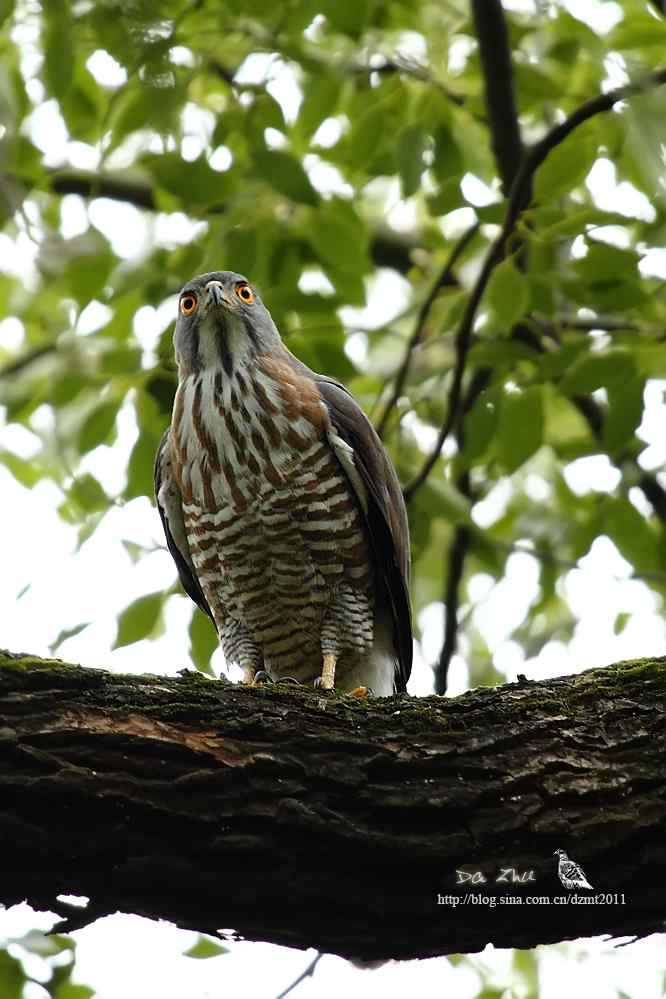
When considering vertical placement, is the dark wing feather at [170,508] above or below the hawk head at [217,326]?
below

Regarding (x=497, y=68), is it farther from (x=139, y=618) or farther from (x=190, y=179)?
(x=139, y=618)

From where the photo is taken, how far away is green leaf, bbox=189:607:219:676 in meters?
5.67

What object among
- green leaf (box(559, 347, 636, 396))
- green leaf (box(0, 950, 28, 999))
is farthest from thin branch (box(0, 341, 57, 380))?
green leaf (box(0, 950, 28, 999))

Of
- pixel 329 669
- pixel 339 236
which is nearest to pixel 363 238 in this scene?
pixel 339 236

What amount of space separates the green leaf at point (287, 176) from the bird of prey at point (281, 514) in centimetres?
79

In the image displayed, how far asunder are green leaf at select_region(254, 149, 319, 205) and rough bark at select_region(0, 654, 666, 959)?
2461 millimetres

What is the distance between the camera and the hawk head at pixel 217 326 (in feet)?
19.1

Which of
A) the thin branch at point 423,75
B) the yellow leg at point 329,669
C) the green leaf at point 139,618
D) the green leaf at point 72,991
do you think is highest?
the thin branch at point 423,75

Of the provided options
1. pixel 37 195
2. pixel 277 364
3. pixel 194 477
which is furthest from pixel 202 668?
pixel 37 195

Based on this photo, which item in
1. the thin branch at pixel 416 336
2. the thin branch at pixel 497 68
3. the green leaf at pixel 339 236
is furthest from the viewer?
the thin branch at pixel 416 336

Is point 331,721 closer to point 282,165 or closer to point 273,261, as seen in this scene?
point 282,165

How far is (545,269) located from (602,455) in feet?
3.48

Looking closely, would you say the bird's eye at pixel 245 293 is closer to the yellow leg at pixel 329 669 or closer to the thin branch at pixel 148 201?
the yellow leg at pixel 329 669

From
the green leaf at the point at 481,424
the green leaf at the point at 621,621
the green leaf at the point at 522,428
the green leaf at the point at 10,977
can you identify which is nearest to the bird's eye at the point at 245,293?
the green leaf at the point at 481,424
